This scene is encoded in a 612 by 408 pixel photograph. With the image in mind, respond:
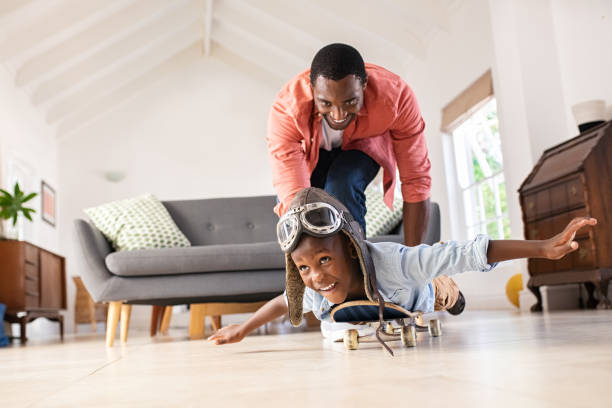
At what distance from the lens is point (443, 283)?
1662 millimetres

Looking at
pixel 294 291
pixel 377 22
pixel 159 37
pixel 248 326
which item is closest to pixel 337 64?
pixel 294 291

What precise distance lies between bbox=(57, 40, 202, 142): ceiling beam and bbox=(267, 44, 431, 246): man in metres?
7.10

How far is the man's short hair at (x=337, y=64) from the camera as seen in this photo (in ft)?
4.83

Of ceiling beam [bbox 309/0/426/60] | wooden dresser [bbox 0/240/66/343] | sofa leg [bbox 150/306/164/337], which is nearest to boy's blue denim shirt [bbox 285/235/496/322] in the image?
sofa leg [bbox 150/306/164/337]

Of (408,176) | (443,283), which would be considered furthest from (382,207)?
(443,283)

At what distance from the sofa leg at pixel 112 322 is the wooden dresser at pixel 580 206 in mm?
2407

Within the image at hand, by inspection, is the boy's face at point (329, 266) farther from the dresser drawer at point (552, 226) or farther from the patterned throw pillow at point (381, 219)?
the dresser drawer at point (552, 226)

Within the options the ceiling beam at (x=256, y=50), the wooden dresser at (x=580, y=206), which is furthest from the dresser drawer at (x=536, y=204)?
the ceiling beam at (x=256, y=50)

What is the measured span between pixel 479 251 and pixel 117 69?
752 cm

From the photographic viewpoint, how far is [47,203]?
7.79m

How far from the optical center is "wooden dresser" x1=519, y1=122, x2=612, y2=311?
332 cm

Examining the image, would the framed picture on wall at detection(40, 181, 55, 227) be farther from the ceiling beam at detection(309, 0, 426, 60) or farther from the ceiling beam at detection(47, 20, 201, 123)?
the ceiling beam at detection(309, 0, 426, 60)

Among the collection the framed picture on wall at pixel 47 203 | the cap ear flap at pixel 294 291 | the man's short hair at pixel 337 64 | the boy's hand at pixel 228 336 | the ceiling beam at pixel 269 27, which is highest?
the ceiling beam at pixel 269 27

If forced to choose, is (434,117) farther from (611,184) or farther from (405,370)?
(405,370)
